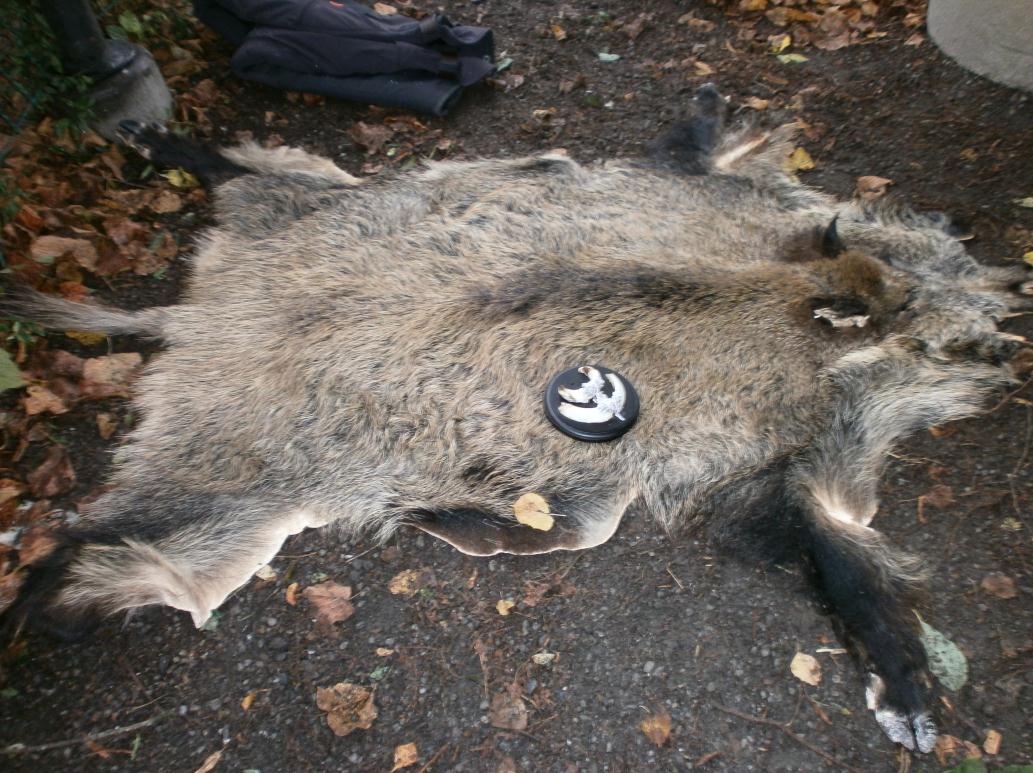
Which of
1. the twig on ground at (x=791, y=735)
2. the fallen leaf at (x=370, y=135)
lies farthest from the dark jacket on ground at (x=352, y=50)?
the twig on ground at (x=791, y=735)

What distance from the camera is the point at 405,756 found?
2.52 meters

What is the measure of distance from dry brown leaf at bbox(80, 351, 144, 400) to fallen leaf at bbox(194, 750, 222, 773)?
5.18 ft

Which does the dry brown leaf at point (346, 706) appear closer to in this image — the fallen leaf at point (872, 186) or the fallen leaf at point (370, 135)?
the fallen leaf at point (370, 135)

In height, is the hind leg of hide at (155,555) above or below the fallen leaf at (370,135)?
below

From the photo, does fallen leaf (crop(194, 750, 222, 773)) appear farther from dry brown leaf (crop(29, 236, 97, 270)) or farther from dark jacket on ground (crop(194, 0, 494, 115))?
dark jacket on ground (crop(194, 0, 494, 115))

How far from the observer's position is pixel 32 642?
2705mm

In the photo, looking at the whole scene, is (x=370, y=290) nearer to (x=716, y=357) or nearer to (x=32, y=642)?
(x=716, y=357)

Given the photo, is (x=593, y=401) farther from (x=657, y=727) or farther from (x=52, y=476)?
(x=52, y=476)

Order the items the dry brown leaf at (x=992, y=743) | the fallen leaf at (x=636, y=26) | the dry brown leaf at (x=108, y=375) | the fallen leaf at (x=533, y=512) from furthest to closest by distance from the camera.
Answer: the fallen leaf at (x=636, y=26) < the dry brown leaf at (x=108, y=375) < the fallen leaf at (x=533, y=512) < the dry brown leaf at (x=992, y=743)

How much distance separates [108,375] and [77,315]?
37cm

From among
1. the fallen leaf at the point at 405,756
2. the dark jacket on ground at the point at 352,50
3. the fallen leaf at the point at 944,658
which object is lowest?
Answer: the fallen leaf at the point at 405,756

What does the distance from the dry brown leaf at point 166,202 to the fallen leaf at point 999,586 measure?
4210mm

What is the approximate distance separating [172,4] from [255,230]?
2.37 m

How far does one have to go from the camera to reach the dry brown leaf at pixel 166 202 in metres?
4.17
